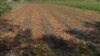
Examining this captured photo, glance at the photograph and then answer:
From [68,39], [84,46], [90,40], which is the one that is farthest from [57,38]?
[84,46]

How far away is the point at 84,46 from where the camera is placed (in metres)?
12.0

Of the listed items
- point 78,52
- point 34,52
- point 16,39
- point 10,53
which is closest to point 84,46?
point 78,52

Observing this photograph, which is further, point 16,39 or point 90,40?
point 16,39

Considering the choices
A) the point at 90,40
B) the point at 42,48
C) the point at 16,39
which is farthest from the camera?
the point at 16,39

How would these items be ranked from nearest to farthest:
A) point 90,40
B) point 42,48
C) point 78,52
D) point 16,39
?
point 78,52 < point 42,48 < point 90,40 < point 16,39

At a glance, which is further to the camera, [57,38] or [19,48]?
[57,38]

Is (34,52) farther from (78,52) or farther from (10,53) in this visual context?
(78,52)

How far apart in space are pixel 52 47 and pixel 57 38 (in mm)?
2352

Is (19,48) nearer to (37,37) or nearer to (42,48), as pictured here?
(42,48)

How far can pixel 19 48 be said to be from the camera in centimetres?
1206

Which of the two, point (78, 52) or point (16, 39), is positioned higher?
point (78, 52)

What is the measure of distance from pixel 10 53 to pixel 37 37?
12.7 feet

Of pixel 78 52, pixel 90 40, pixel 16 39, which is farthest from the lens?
pixel 16 39

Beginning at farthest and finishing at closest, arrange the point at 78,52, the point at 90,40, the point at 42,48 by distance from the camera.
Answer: the point at 90,40, the point at 42,48, the point at 78,52
